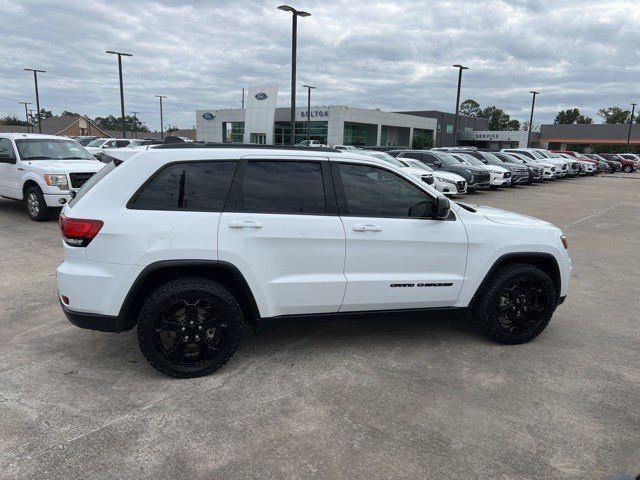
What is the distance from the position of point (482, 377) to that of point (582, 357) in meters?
1.08

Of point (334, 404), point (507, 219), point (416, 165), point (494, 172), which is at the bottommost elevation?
point (334, 404)

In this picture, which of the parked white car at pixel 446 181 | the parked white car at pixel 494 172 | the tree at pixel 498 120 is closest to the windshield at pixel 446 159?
the parked white car at pixel 494 172

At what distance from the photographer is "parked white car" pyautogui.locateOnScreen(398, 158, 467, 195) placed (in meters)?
15.9

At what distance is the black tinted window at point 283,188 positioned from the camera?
3.62m

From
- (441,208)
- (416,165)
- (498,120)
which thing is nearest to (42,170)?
(441,208)

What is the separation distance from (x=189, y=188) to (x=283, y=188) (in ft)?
2.28

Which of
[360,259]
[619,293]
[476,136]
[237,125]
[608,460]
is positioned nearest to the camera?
[608,460]

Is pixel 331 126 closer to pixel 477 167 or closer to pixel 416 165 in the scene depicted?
pixel 477 167

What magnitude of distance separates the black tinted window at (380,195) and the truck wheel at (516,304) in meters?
0.92

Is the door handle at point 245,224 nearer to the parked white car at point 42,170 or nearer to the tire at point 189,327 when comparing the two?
the tire at point 189,327

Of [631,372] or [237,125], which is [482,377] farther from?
[237,125]

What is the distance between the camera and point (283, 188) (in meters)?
3.70

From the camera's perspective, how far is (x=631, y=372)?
3.88 metres

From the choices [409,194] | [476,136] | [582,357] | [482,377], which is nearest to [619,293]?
[582,357]
